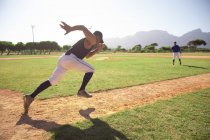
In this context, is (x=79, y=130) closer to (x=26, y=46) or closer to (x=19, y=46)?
(x=19, y=46)

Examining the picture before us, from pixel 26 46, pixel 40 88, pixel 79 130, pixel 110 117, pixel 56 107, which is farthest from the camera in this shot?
pixel 26 46

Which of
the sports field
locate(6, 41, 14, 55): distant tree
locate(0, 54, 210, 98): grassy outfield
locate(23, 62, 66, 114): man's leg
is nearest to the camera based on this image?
the sports field

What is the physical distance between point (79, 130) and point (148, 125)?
1.36 metres

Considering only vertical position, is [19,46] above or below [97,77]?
above

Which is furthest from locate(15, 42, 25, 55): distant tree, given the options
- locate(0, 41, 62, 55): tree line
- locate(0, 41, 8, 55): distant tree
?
locate(0, 41, 8, 55): distant tree

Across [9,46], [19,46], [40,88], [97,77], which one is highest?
[19,46]

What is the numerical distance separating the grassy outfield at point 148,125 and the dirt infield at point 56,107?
406 millimetres

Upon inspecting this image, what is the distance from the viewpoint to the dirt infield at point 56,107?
3.82 metres

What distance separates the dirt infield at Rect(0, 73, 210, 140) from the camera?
382 centimetres

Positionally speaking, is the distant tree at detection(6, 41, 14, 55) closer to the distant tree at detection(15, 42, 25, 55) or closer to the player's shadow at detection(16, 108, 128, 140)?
the distant tree at detection(15, 42, 25, 55)

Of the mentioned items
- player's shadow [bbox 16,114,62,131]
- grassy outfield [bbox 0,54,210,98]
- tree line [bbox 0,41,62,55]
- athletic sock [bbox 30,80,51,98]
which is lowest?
player's shadow [bbox 16,114,62,131]

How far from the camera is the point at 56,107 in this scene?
525 cm

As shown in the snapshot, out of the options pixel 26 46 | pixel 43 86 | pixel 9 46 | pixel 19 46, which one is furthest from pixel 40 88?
pixel 26 46

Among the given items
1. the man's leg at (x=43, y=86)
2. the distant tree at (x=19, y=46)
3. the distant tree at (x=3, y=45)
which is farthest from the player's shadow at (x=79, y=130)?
the distant tree at (x=19, y=46)
